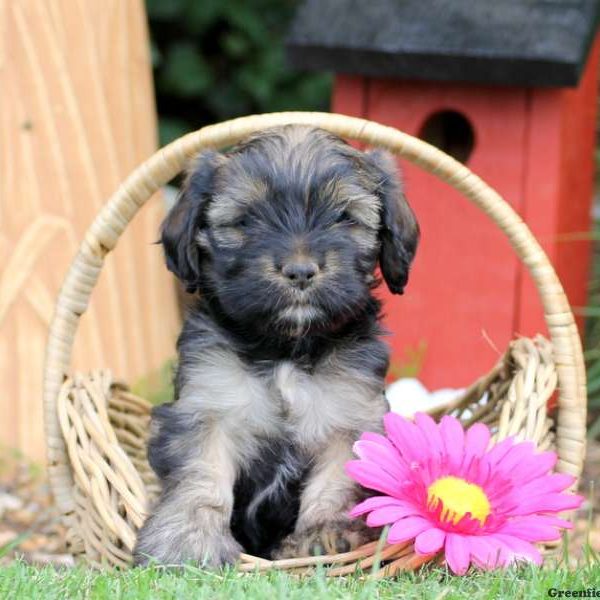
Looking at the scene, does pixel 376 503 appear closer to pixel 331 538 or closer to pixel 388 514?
pixel 388 514

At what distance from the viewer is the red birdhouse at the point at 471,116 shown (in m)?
5.87

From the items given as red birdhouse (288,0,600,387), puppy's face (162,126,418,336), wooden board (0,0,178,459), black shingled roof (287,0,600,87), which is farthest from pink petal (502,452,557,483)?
wooden board (0,0,178,459)

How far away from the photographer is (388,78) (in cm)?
637

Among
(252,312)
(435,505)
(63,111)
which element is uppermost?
(63,111)

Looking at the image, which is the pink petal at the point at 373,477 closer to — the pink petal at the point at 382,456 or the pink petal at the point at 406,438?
the pink petal at the point at 382,456

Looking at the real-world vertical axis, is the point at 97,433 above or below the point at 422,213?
below

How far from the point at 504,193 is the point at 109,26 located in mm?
2219

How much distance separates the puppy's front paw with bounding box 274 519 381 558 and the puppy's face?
2.02 ft

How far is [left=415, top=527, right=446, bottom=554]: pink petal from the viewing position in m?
3.45

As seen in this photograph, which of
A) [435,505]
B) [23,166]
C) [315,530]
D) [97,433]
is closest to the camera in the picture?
[435,505]

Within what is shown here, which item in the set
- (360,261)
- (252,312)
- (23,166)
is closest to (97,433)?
(252,312)

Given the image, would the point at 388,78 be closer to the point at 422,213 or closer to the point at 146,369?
the point at 422,213

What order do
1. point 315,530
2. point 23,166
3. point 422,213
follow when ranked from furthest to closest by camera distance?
point 422,213 < point 23,166 < point 315,530

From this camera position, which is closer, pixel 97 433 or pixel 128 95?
pixel 97 433
